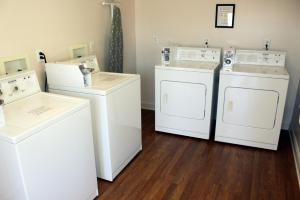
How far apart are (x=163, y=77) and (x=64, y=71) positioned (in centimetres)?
126

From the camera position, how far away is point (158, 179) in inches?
97.0

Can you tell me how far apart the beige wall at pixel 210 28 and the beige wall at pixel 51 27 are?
2.50 feet

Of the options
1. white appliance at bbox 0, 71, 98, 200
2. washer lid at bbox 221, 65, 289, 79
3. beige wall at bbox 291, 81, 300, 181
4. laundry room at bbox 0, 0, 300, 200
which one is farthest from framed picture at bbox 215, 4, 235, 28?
white appliance at bbox 0, 71, 98, 200

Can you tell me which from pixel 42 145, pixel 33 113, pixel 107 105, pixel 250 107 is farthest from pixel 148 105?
pixel 42 145

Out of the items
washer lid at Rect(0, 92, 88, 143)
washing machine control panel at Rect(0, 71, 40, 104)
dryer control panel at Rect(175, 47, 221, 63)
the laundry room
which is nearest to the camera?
washer lid at Rect(0, 92, 88, 143)

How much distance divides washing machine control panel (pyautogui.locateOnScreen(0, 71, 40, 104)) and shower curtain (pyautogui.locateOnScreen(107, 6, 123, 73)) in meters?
1.20

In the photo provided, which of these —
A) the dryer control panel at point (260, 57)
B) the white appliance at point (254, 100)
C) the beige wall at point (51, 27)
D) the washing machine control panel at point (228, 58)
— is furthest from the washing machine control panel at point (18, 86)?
the dryer control panel at point (260, 57)

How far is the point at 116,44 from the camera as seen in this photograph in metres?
3.24

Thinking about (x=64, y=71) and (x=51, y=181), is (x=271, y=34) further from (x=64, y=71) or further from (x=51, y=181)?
(x=51, y=181)

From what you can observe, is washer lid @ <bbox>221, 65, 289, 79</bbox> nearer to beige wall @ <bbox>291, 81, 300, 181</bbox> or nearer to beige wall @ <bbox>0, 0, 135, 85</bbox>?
beige wall @ <bbox>291, 81, 300, 181</bbox>

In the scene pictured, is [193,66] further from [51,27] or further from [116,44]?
[51,27]

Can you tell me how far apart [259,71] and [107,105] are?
5.67 ft

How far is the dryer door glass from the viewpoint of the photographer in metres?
2.78

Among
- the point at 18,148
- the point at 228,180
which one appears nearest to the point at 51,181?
the point at 18,148
